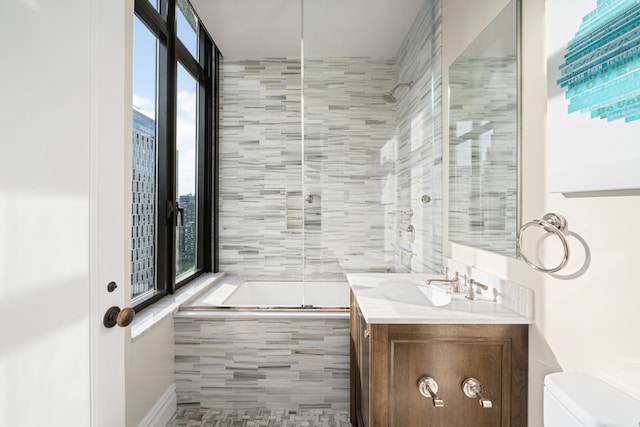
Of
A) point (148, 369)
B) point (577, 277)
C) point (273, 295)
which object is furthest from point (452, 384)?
point (273, 295)

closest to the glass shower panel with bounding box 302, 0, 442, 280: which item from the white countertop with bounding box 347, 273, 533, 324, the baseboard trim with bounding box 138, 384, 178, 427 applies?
the white countertop with bounding box 347, 273, 533, 324

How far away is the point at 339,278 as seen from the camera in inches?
Result: 93.5

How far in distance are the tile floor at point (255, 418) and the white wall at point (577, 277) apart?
1161mm

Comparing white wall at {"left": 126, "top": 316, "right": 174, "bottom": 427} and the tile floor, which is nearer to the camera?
white wall at {"left": 126, "top": 316, "right": 174, "bottom": 427}

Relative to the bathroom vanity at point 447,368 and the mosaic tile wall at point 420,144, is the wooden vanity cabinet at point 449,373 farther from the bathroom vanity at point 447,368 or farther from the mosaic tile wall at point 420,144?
the mosaic tile wall at point 420,144

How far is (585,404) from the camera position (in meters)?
0.77

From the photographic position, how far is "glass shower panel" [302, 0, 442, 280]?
2.37 m

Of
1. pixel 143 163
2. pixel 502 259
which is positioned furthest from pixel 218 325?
pixel 502 259

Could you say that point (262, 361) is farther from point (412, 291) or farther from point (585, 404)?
point (585, 404)

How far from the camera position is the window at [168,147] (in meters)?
1.97

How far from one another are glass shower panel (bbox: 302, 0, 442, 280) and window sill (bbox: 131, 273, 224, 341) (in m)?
0.84

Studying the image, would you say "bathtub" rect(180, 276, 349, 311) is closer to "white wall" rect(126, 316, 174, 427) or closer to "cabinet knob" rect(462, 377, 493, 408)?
"white wall" rect(126, 316, 174, 427)

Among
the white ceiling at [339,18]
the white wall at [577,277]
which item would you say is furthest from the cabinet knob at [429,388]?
the white ceiling at [339,18]

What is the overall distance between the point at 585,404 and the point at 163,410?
6.46 ft
